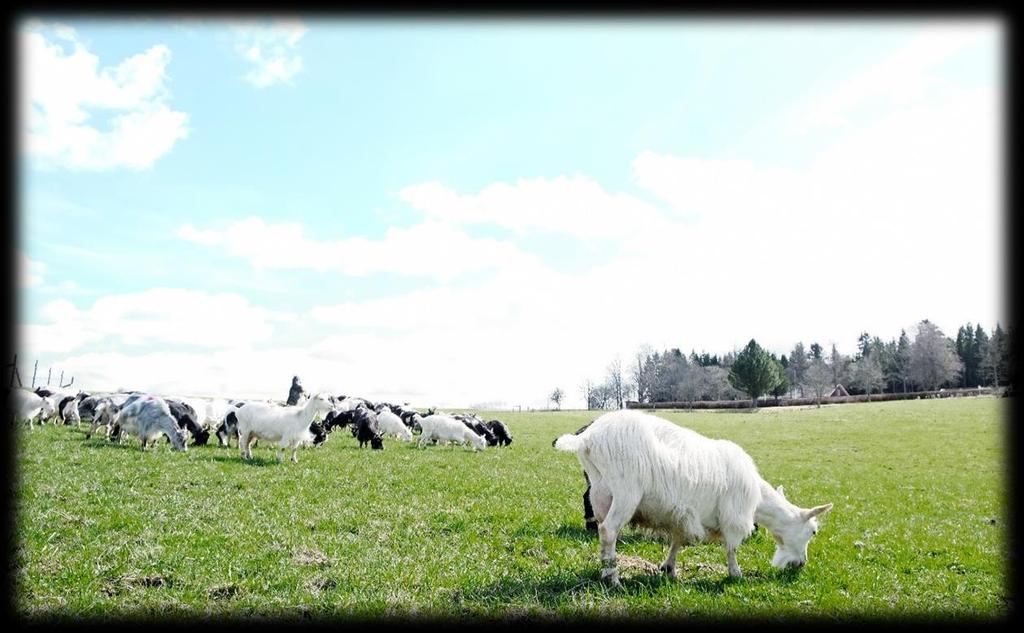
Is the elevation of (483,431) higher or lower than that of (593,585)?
lower

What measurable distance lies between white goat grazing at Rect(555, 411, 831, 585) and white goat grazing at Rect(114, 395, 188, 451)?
1651 cm

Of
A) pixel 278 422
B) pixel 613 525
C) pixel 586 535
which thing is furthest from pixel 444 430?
pixel 613 525

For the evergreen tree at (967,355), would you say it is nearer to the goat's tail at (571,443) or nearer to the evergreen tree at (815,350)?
the evergreen tree at (815,350)

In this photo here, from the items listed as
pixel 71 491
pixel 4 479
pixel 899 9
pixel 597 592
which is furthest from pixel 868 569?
pixel 71 491

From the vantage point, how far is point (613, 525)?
6.82m

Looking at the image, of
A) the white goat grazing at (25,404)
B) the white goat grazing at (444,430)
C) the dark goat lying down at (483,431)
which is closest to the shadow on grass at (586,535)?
the white goat grazing at (444,430)

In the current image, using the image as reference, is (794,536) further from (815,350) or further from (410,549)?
(815,350)

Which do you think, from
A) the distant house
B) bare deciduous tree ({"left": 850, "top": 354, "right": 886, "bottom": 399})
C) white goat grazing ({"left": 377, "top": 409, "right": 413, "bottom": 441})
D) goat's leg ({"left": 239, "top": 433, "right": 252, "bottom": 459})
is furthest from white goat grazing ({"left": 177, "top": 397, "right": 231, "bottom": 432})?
the distant house

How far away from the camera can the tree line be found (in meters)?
88.4

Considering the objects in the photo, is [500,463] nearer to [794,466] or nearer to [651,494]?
[794,466]

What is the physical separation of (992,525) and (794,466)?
37.0 feet

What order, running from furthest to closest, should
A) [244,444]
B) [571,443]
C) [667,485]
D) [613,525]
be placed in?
1. [244,444]
2. [571,443]
3. [667,485]
4. [613,525]

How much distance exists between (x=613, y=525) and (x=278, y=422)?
1382 centimetres

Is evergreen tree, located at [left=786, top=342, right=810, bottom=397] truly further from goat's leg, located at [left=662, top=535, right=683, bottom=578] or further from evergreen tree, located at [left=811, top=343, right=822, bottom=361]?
goat's leg, located at [left=662, top=535, right=683, bottom=578]
